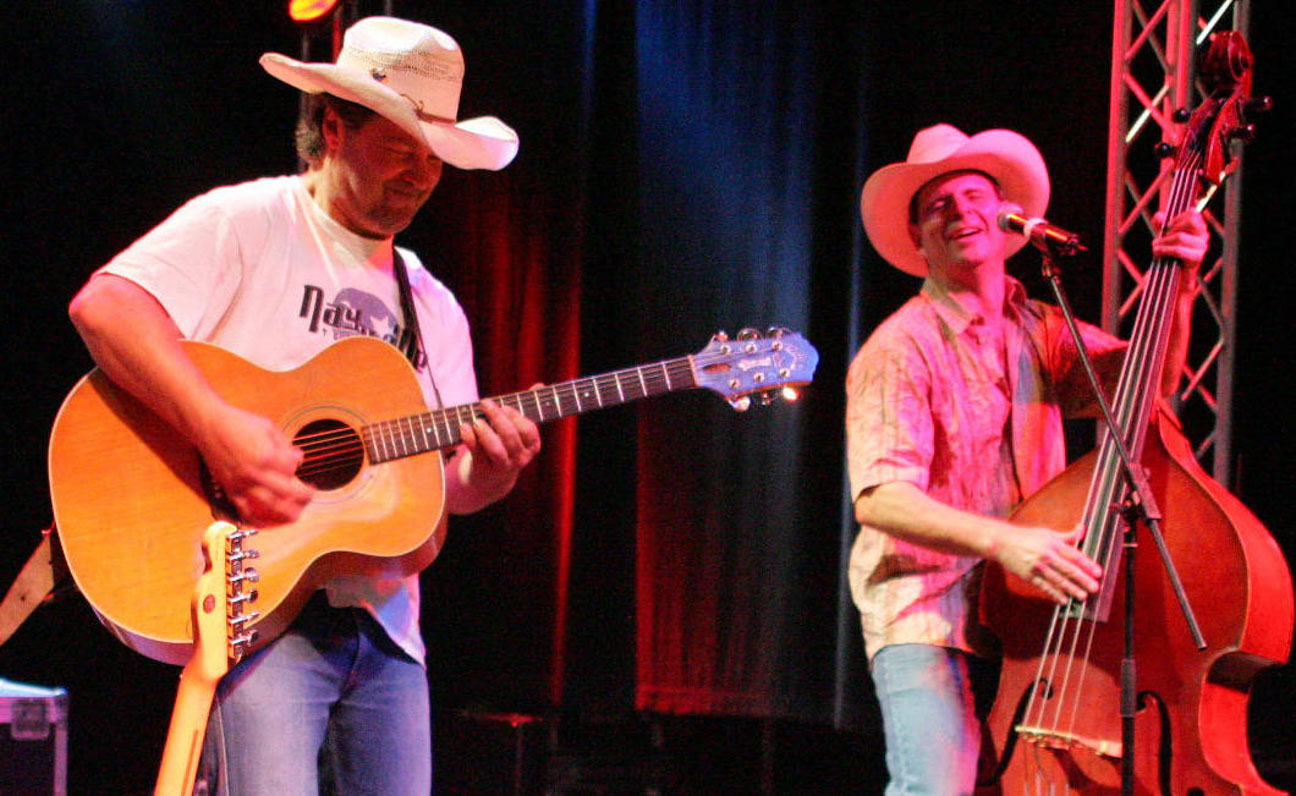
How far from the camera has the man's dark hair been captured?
10.0 feet

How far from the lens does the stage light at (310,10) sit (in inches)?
173

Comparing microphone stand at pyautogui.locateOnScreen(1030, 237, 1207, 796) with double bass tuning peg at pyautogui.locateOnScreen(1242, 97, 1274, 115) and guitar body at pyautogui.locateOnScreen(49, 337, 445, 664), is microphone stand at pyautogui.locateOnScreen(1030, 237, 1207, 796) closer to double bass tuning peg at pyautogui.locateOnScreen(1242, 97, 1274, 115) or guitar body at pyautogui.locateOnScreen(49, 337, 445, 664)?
double bass tuning peg at pyautogui.locateOnScreen(1242, 97, 1274, 115)

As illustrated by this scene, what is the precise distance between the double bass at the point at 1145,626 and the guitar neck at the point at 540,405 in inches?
35.2

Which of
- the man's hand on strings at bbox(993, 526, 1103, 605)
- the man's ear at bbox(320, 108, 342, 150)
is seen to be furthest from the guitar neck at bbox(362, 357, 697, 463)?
the man's hand on strings at bbox(993, 526, 1103, 605)

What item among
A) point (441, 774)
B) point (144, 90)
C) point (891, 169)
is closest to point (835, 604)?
point (441, 774)

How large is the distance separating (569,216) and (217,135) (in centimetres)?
142

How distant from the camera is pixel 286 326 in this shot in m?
2.88

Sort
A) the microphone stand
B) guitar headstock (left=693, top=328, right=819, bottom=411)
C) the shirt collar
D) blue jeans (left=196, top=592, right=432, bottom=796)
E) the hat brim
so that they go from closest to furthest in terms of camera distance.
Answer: blue jeans (left=196, top=592, right=432, bottom=796), the microphone stand, the hat brim, guitar headstock (left=693, top=328, right=819, bottom=411), the shirt collar

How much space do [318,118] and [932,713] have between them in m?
2.02

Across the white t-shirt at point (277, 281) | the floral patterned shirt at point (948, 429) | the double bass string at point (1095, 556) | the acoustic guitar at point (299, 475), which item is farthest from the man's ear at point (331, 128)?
the double bass string at point (1095, 556)

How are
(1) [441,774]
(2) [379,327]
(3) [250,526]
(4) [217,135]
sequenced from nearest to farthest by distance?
1. (3) [250,526]
2. (2) [379,327]
3. (1) [441,774]
4. (4) [217,135]

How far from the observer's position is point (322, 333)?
9.56ft

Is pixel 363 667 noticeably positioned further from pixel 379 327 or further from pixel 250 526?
pixel 379 327

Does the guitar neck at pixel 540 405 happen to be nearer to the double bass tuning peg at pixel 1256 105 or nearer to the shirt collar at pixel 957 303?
the shirt collar at pixel 957 303
